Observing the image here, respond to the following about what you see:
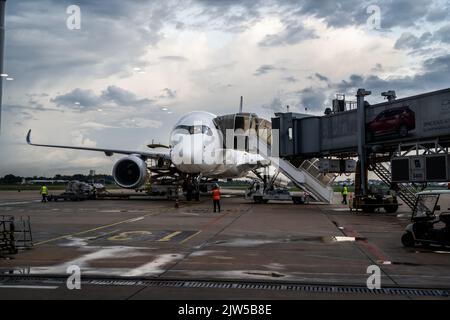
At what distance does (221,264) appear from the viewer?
388 inches

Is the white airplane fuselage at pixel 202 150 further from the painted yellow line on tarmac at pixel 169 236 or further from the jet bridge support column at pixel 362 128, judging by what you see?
the painted yellow line on tarmac at pixel 169 236

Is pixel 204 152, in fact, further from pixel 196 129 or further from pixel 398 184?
pixel 398 184

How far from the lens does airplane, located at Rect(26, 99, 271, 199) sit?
1228 inches

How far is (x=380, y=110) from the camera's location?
25031 mm

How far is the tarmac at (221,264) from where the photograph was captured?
7.44 meters

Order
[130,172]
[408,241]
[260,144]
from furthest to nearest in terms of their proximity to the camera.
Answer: [260,144] < [130,172] < [408,241]

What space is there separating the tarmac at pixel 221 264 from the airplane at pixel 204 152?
1432cm

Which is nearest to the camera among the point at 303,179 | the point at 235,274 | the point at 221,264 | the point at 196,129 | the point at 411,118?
the point at 235,274

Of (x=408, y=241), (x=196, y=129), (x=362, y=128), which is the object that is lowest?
(x=408, y=241)

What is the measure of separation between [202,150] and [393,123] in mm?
12062

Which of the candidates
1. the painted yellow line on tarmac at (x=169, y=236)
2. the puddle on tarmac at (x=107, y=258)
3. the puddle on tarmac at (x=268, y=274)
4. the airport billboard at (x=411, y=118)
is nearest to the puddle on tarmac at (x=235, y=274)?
the puddle on tarmac at (x=268, y=274)

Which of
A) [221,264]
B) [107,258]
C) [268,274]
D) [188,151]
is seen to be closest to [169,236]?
[107,258]
